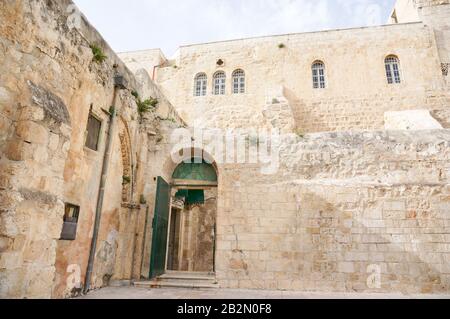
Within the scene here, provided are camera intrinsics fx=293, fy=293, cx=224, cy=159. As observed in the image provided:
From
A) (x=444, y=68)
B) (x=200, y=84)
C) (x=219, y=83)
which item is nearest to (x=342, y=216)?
(x=219, y=83)

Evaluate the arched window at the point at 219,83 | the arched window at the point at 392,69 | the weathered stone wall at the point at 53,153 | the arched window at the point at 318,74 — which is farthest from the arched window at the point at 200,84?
the weathered stone wall at the point at 53,153

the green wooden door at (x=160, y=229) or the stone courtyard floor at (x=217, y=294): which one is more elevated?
the green wooden door at (x=160, y=229)

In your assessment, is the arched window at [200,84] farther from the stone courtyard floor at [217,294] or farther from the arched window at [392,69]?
the stone courtyard floor at [217,294]

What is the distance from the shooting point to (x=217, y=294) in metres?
5.50

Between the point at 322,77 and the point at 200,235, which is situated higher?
the point at 322,77

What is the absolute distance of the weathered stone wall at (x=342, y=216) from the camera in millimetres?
6059

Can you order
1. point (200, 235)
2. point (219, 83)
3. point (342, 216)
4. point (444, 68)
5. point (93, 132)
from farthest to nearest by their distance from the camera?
point (219, 83) → point (200, 235) → point (444, 68) → point (342, 216) → point (93, 132)

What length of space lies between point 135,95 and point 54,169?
3.70 metres

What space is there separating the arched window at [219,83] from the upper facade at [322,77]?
0.18ft

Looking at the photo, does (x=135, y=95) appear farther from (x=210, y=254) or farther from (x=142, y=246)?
(x=210, y=254)

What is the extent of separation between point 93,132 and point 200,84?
37.0ft

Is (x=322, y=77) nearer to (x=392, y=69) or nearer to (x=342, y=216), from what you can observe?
(x=392, y=69)

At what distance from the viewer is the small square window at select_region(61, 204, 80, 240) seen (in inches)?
184

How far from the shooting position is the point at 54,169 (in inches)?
152
